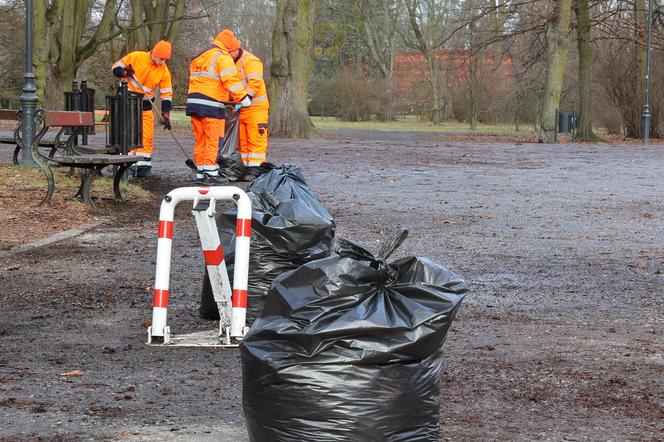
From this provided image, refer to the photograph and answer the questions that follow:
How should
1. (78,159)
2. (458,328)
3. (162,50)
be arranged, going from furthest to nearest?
1. (162,50)
2. (78,159)
3. (458,328)

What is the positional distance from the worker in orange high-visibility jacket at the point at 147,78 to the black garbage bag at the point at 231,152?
800 millimetres

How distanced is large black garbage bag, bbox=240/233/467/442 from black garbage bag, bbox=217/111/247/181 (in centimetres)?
1077

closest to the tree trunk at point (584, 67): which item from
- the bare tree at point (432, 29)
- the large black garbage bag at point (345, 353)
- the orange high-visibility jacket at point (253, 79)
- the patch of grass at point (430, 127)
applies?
the patch of grass at point (430, 127)

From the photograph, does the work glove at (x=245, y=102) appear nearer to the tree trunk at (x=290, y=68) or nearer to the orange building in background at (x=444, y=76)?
the tree trunk at (x=290, y=68)

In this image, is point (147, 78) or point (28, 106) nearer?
point (28, 106)

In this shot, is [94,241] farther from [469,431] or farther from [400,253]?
[469,431]

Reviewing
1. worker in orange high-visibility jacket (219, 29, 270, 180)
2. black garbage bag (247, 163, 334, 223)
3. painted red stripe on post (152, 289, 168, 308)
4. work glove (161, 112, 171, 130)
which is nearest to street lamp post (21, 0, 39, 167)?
work glove (161, 112, 171, 130)

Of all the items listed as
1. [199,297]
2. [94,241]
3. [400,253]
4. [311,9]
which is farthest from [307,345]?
[311,9]

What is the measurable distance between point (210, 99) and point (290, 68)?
16.8 metres

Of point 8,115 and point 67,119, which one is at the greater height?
point 8,115

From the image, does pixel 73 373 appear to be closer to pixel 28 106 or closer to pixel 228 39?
pixel 228 39


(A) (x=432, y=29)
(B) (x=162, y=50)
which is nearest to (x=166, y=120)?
(B) (x=162, y=50)

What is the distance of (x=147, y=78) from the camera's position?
48.7ft

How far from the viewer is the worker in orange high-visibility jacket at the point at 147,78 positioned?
14469 millimetres
